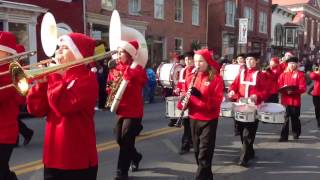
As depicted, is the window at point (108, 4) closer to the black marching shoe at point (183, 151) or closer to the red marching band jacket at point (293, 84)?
the red marching band jacket at point (293, 84)

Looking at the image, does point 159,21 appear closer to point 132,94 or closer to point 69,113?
point 132,94

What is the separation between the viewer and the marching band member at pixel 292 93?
955 centimetres

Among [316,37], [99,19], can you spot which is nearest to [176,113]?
[99,19]

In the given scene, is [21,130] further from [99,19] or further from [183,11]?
[183,11]

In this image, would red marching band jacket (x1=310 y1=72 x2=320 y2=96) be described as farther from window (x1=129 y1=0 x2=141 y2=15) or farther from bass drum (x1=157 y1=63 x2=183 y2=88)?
window (x1=129 y1=0 x2=141 y2=15)

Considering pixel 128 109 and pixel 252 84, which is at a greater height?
pixel 252 84

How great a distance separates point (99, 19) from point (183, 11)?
840 centimetres

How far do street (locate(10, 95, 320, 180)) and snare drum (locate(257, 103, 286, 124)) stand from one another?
0.69 meters

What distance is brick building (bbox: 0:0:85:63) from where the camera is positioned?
16.2m

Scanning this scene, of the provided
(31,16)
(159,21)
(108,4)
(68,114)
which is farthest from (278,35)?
(68,114)

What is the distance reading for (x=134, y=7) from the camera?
2408 cm

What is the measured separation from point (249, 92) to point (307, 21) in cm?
5690

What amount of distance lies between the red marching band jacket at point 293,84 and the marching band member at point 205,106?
4.06 meters

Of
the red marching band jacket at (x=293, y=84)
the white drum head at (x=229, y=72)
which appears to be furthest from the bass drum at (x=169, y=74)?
the red marching band jacket at (x=293, y=84)
